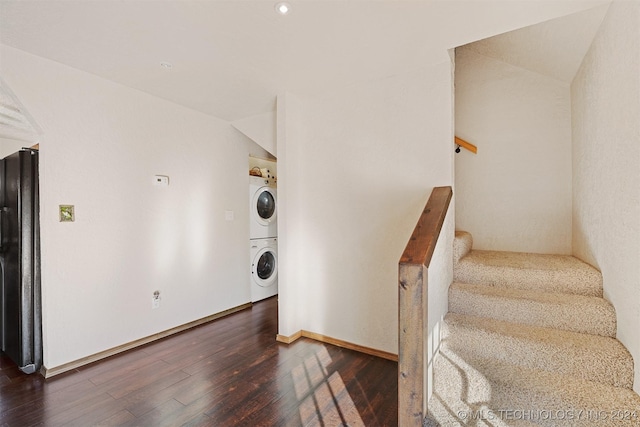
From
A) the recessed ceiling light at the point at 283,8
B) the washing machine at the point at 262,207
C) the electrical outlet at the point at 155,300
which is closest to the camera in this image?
the recessed ceiling light at the point at 283,8

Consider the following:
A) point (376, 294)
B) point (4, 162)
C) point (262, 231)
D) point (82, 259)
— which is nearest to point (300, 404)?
point (376, 294)

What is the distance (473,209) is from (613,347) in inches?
65.1

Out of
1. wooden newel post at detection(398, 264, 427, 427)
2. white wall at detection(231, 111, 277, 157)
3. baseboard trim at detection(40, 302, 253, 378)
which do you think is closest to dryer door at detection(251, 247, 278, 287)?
baseboard trim at detection(40, 302, 253, 378)

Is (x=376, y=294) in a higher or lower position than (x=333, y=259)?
lower

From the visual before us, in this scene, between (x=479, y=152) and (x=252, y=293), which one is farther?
(x=252, y=293)

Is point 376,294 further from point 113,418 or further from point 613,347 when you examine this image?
point 113,418

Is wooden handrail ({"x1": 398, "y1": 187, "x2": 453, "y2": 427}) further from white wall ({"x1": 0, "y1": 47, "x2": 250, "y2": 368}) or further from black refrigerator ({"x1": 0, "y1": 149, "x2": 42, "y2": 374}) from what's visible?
black refrigerator ({"x1": 0, "y1": 149, "x2": 42, "y2": 374})

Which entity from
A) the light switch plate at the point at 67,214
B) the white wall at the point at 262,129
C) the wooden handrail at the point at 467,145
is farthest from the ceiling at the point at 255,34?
the light switch plate at the point at 67,214

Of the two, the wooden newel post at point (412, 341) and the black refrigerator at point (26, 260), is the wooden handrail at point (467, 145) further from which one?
the black refrigerator at point (26, 260)

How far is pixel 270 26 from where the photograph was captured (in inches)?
69.6

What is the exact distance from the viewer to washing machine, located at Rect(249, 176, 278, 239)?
3.98 meters

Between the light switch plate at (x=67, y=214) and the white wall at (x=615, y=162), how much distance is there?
11.5 feet

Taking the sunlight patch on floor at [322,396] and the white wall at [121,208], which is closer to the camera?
the sunlight patch on floor at [322,396]

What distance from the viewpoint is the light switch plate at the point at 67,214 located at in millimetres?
2254
